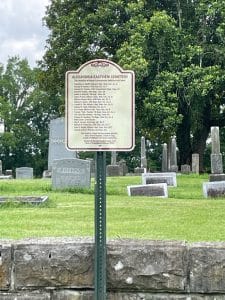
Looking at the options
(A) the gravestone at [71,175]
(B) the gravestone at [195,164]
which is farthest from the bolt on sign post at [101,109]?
(B) the gravestone at [195,164]

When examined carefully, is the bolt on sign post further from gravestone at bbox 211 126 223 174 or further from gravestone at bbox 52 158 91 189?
gravestone at bbox 211 126 223 174

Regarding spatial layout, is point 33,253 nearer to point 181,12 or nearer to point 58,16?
point 181,12

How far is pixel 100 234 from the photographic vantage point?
4.64 metres

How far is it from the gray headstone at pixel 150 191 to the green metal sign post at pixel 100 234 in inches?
403

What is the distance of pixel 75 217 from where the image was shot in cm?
958

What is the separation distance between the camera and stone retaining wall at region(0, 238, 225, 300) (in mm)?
4668

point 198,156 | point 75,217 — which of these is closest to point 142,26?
point 198,156

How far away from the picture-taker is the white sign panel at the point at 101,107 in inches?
184

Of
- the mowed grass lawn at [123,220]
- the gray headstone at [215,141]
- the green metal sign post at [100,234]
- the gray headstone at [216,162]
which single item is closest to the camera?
the green metal sign post at [100,234]

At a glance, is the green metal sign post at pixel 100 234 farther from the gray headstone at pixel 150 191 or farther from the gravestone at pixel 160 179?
the gravestone at pixel 160 179

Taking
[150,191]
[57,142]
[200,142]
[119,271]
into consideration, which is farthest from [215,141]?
[119,271]

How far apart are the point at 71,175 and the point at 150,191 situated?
2.96 meters

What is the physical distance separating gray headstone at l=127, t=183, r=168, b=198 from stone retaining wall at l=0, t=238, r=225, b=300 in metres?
10.2

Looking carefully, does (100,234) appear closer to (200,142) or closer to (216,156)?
(216,156)
